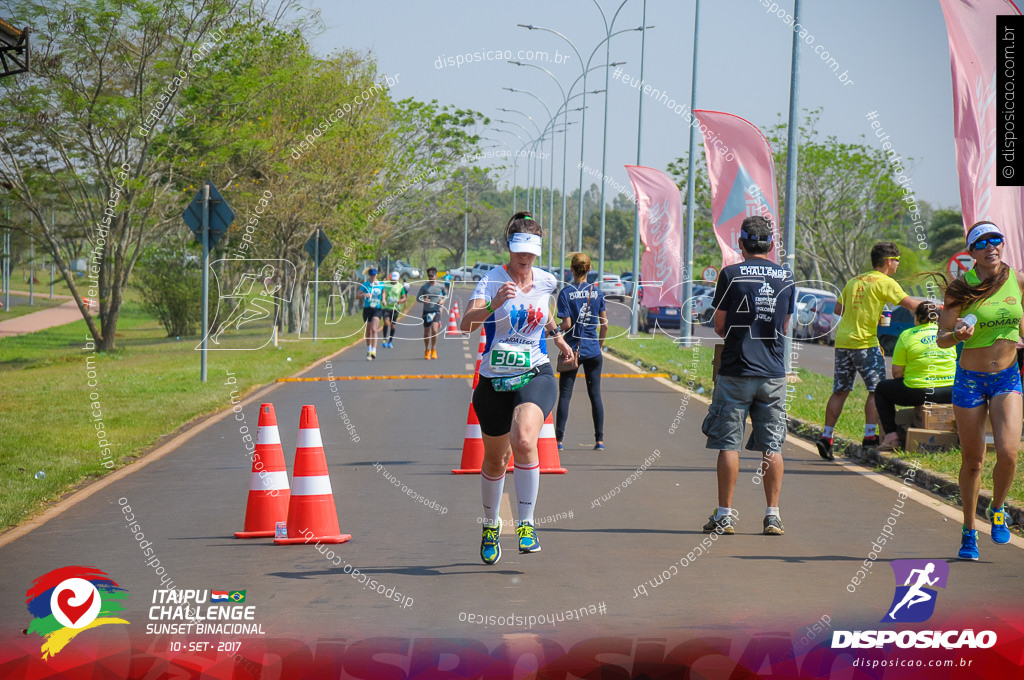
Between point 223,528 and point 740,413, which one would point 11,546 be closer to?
point 223,528

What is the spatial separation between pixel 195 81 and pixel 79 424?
15.0m

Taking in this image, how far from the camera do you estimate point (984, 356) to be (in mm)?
7477

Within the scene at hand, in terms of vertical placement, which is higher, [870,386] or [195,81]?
[195,81]

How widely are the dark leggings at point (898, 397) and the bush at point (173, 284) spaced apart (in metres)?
30.3

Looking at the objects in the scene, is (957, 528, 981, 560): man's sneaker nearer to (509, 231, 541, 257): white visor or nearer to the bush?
(509, 231, 541, 257): white visor

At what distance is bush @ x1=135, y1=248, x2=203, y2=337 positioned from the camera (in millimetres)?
39406

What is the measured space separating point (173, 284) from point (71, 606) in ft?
113

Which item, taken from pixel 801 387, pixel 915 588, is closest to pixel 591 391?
pixel 915 588

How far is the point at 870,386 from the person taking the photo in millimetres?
12047

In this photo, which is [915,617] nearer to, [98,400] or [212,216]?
[98,400]

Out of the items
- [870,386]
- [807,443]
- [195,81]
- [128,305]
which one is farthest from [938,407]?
[128,305]

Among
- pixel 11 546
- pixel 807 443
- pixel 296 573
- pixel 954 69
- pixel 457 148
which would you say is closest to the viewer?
pixel 296 573

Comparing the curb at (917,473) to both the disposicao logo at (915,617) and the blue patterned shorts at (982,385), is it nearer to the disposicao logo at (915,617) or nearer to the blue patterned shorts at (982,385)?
the blue patterned shorts at (982,385)

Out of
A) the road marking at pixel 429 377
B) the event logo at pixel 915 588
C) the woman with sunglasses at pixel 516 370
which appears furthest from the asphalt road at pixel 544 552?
the road marking at pixel 429 377
